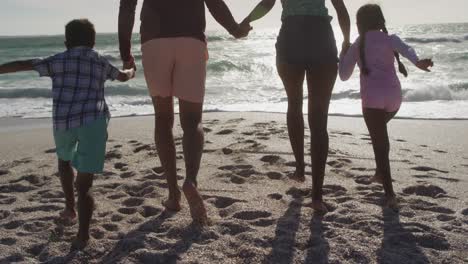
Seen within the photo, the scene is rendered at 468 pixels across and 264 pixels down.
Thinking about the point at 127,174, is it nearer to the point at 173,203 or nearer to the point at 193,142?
the point at 173,203

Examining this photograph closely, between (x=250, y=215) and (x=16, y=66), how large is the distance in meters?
1.65

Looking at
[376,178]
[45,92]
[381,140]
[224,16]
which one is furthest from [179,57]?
[45,92]

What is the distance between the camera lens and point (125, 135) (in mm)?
6570

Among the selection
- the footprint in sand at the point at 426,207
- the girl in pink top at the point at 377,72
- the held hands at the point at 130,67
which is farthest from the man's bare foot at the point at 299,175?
the held hands at the point at 130,67

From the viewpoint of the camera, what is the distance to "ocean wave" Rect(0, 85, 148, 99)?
12.7 m

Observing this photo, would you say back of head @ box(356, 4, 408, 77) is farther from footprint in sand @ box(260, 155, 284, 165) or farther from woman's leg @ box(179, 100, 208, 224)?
footprint in sand @ box(260, 155, 284, 165)

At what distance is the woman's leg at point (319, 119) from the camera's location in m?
3.37

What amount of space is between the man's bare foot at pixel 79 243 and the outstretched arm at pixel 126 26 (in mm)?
1078

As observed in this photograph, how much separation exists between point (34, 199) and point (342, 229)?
2237 mm

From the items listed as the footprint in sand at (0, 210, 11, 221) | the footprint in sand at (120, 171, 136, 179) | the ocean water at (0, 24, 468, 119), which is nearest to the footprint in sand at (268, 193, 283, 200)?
the footprint in sand at (120, 171, 136, 179)

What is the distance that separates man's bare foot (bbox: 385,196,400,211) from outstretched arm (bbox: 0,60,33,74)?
2.35 metres

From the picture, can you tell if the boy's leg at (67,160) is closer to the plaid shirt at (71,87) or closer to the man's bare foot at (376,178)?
the plaid shirt at (71,87)

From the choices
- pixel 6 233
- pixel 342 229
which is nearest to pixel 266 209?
pixel 342 229

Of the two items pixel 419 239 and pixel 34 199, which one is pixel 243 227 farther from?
pixel 34 199
